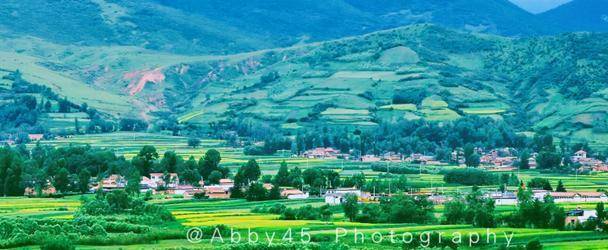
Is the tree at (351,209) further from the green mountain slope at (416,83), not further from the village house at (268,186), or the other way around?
the green mountain slope at (416,83)

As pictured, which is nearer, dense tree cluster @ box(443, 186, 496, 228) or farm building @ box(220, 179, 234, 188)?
dense tree cluster @ box(443, 186, 496, 228)

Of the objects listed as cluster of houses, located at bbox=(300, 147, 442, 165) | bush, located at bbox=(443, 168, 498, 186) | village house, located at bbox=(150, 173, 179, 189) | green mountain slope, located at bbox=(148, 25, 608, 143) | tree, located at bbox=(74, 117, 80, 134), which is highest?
green mountain slope, located at bbox=(148, 25, 608, 143)

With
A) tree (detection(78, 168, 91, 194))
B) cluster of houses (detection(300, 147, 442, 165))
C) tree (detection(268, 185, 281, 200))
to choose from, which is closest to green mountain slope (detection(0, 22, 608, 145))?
cluster of houses (detection(300, 147, 442, 165))

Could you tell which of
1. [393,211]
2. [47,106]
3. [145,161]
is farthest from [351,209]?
[47,106]

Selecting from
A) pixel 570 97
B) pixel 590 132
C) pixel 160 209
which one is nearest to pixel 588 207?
pixel 160 209

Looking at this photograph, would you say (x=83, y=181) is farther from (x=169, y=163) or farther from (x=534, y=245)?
(x=534, y=245)

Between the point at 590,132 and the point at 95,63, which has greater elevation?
the point at 95,63

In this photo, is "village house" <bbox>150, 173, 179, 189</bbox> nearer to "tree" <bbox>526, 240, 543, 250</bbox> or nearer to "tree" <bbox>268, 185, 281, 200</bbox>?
"tree" <bbox>268, 185, 281, 200</bbox>

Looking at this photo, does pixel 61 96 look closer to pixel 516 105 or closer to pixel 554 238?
pixel 516 105

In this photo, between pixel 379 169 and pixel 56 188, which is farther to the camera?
pixel 379 169
